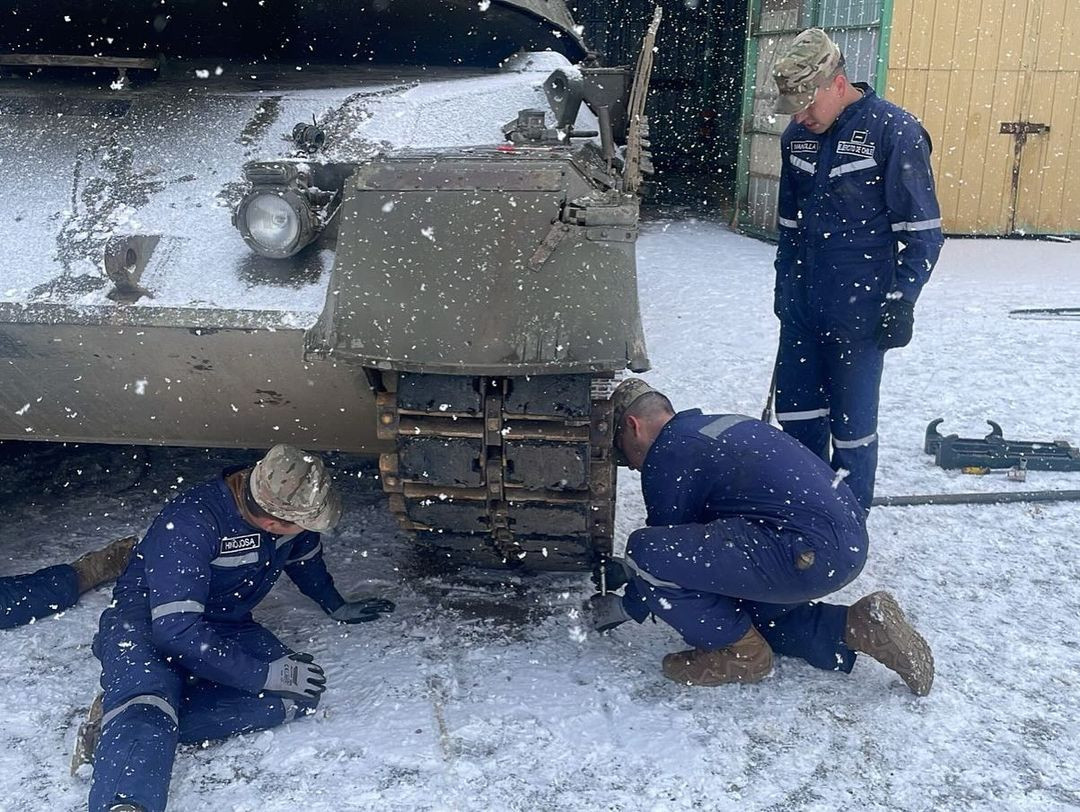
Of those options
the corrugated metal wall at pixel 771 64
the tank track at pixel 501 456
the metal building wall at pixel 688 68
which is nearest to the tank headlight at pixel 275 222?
the tank track at pixel 501 456

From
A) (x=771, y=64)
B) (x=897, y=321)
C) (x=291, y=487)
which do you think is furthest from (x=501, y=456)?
(x=771, y=64)

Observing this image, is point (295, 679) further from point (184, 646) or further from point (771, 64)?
point (771, 64)

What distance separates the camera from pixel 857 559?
2.92m

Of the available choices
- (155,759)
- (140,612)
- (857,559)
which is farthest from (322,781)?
(857,559)

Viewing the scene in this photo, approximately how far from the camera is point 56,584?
3414 mm

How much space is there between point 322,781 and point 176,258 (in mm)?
1409

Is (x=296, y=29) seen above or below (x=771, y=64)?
above

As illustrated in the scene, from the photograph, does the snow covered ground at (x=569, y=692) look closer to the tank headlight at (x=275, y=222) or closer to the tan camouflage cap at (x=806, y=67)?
the tank headlight at (x=275, y=222)

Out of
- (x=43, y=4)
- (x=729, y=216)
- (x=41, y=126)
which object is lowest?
(x=729, y=216)

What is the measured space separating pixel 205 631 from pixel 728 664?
1377 millimetres

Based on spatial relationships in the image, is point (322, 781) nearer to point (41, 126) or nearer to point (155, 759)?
point (155, 759)

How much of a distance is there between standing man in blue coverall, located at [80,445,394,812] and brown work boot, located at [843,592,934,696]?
56.2 inches

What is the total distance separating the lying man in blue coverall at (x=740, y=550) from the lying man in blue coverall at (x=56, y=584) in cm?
169

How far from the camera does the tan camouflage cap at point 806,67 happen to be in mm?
3322
